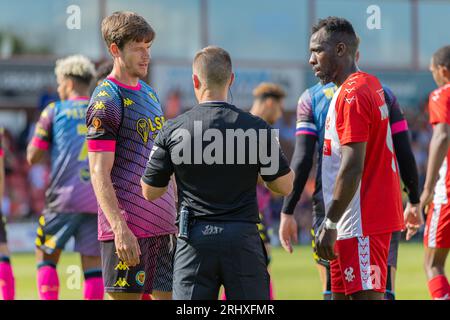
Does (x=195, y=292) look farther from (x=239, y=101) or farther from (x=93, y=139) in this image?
(x=239, y=101)

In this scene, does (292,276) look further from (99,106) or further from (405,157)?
(99,106)

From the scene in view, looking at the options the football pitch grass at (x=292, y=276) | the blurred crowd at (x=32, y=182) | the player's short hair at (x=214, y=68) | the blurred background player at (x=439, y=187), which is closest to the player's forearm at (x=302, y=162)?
the blurred background player at (x=439, y=187)

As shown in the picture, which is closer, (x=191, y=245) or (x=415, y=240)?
(x=191, y=245)

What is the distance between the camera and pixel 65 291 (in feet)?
37.0

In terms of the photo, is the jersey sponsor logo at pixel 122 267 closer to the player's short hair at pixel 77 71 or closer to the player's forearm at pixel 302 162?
the player's forearm at pixel 302 162

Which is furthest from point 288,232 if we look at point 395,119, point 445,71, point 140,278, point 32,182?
point 32,182

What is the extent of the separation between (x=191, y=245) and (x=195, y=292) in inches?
10.2

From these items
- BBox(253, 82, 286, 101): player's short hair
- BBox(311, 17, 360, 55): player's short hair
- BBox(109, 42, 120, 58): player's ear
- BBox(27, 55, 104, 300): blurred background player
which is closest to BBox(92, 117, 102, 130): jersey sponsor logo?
BBox(109, 42, 120, 58): player's ear

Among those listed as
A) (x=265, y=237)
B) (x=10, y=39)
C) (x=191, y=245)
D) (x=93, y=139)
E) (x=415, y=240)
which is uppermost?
(x=10, y=39)

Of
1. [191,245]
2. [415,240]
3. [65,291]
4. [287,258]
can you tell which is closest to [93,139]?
[191,245]

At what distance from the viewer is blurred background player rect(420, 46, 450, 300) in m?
7.66

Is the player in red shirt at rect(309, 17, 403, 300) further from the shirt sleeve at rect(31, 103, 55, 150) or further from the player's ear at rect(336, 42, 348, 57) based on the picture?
the shirt sleeve at rect(31, 103, 55, 150)

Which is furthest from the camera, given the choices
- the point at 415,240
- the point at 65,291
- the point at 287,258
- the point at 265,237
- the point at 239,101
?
the point at 239,101

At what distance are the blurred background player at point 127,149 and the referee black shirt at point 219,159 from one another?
0.67 m
